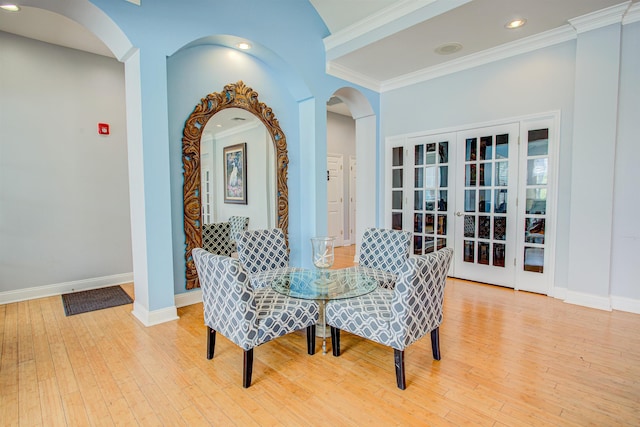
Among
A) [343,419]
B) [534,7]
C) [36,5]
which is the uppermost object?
[534,7]

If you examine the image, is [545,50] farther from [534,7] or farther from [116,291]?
[116,291]

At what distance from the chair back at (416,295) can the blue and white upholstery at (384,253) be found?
33.7 inches

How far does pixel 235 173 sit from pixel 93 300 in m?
2.20

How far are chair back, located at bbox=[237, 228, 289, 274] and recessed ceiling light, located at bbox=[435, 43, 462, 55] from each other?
3.01 metres

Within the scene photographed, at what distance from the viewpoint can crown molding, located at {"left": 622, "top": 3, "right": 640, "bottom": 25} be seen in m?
→ 3.11

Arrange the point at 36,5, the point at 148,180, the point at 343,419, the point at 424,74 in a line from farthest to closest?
the point at 424,74, the point at 148,180, the point at 36,5, the point at 343,419

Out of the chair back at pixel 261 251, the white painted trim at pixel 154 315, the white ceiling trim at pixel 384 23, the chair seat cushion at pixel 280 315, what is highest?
the white ceiling trim at pixel 384 23

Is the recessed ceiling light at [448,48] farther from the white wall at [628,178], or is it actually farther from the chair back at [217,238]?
the chair back at [217,238]

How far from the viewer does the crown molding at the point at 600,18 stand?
3123 mm

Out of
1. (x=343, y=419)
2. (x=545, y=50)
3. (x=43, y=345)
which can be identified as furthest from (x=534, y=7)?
(x=43, y=345)

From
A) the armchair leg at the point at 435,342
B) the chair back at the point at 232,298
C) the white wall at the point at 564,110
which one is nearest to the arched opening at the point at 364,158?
the white wall at the point at 564,110

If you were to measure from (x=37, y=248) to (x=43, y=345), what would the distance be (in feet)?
5.56

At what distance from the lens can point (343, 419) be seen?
1.78 m

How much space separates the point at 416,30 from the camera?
139 inches
